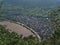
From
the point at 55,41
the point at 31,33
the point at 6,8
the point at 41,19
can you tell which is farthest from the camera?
the point at 6,8

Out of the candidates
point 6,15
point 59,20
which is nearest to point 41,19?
point 6,15

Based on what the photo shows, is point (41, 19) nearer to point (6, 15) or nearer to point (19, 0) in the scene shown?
point (6, 15)

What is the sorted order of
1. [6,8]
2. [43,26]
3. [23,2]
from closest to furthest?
[43,26] < [6,8] < [23,2]

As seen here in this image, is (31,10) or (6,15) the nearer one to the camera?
(6,15)

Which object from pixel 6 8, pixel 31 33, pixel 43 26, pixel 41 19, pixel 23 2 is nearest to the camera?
pixel 31 33

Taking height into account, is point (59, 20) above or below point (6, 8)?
above

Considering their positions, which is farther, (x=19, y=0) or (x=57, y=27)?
(x=19, y=0)

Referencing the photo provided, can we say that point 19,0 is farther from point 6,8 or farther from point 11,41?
point 11,41

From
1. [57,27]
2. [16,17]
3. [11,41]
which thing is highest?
[57,27]

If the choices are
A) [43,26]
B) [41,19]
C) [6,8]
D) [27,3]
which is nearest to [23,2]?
[27,3]
